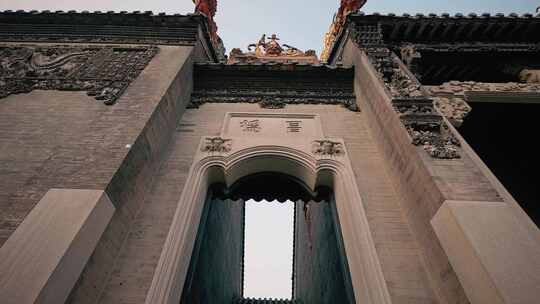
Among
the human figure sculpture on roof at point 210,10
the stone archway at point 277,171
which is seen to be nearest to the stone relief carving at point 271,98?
the stone archway at point 277,171

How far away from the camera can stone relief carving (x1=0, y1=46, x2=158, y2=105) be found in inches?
197

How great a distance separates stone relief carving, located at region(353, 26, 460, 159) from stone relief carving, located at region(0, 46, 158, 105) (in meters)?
4.23

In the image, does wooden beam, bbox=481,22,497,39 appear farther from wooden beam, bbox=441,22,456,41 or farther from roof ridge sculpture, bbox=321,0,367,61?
roof ridge sculpture, bbox=321,0,367,61

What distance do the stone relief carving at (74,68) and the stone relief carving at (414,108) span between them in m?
4.23

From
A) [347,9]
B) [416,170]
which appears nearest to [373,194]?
[416,170]

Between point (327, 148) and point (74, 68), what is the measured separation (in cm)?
478

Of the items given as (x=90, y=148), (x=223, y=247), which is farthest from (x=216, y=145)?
(x=223, y=247)

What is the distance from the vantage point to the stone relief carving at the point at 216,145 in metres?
4.77

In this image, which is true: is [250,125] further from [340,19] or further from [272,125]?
[340,19]

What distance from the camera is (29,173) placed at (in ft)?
11.2

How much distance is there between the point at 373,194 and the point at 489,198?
1.32 meters

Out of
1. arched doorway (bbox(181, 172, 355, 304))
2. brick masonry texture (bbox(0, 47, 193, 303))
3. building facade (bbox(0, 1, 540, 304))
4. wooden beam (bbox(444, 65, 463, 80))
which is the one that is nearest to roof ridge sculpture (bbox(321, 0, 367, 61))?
building facade (bbox(0, 1, 540, 304))

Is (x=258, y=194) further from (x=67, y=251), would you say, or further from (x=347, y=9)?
(x=347, y=9)

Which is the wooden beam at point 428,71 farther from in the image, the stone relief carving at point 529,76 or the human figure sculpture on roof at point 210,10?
the human figure sculpture on roof at point 210,10
